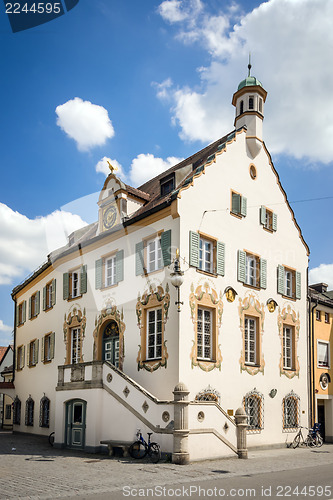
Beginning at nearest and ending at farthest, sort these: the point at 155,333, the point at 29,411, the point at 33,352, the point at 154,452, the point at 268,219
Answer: the point at 154,452 → the point at 155,333 → the point at 268,219 → the point at 29,411 → the point at 33,352

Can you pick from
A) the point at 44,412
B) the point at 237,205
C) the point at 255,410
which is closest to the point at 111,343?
the point at 255,410

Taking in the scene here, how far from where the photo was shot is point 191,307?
19891mm

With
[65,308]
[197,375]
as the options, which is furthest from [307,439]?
[65,308]

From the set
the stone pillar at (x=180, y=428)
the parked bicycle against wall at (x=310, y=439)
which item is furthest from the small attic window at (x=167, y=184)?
the parked bicycle against wall at (x=310, y=439)

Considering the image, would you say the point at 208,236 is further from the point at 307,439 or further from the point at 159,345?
the point at 307,439

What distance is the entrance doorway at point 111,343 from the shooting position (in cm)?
2273

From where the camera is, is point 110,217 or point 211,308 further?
point 110,217

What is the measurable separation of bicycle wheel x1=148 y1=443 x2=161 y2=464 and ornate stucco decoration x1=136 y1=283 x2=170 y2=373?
333 centimetres

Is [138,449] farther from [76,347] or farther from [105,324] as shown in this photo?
[76,347]

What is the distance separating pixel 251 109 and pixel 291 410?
45.5 feet

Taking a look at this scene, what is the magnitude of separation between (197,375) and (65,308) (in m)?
9.66

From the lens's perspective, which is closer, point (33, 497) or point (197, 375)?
point (33, 497)

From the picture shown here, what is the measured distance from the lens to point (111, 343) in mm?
23031

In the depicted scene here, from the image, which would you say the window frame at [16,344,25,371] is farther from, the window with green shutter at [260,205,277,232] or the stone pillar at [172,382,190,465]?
the stone pillar at [172,382,190,465]
